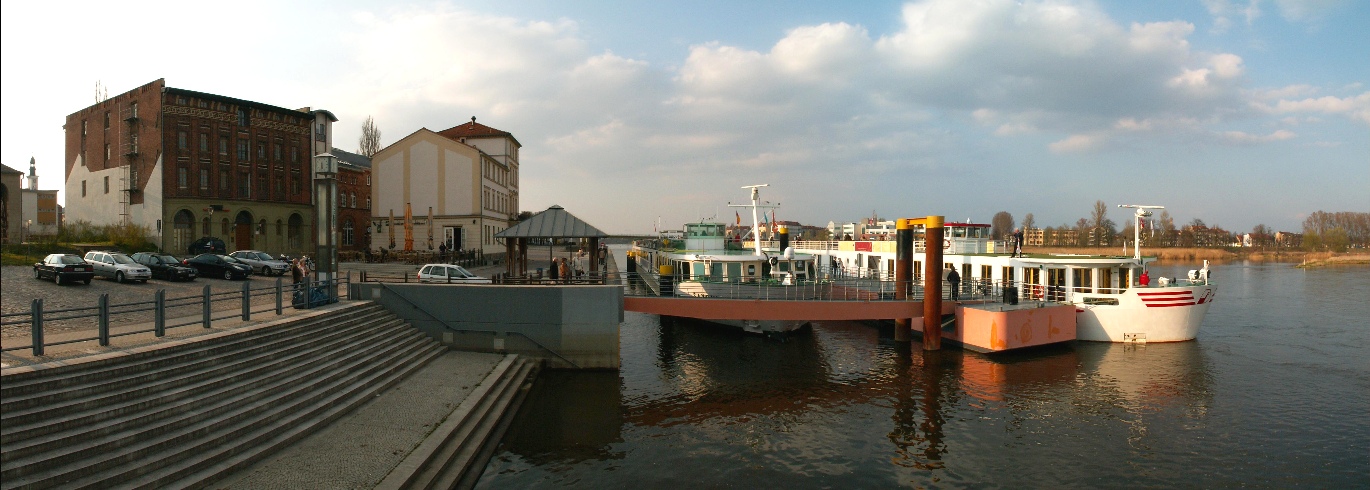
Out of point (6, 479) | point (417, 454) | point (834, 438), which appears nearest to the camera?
point (6, 479)

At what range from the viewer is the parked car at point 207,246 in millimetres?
37500

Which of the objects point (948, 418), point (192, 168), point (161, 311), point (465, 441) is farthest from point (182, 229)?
point (948, 418)

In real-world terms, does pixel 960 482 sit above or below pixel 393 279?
below

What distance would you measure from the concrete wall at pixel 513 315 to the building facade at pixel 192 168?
95.6ft

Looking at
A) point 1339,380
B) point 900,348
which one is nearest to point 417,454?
point 900,348

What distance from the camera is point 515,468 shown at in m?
12.6

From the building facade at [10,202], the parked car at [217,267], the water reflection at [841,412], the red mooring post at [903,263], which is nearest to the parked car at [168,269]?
the parked car at [217,267]

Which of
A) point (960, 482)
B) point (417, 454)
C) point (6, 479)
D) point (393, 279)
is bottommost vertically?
point (960, 482)

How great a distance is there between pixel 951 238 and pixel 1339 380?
48.9 feet

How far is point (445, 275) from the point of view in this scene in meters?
25.0

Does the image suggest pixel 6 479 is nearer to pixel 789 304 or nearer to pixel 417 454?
pixel 417 454

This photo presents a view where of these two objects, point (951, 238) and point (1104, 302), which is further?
point (951, 238)

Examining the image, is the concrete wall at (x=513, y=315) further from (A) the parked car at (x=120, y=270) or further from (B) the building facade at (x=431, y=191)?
(B) the building facade at (x=431, y=191)

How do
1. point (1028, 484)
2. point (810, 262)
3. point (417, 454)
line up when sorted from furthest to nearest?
1. point (810, 262)
2. point (1028, 484)
3. point (417, 454)
